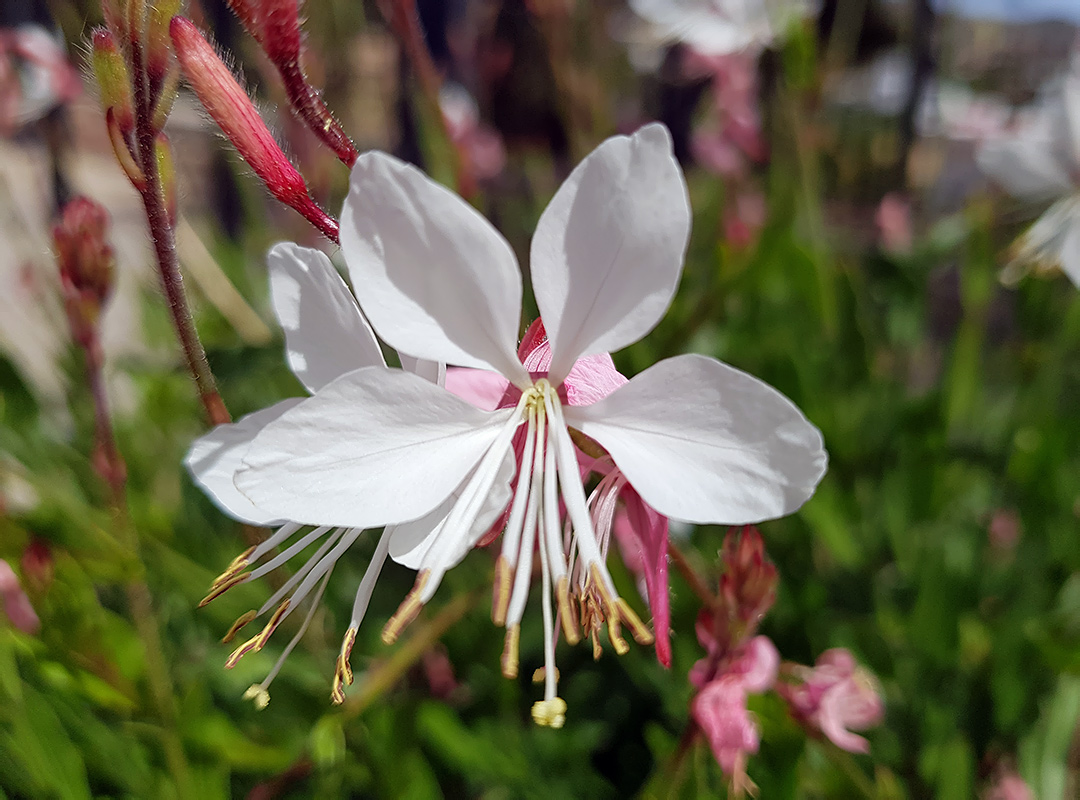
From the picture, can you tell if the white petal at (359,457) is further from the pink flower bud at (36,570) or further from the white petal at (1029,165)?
the white petal at (1029,165)

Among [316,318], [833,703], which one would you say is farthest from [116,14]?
[833,703]

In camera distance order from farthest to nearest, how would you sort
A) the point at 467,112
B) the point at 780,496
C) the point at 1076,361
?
1. the point at 467,112
2. the point at 1076,361
3. the point at 780,496

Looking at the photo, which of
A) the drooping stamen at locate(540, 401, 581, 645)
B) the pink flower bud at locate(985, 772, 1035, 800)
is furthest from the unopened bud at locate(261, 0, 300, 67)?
the pink flower bud at locate(985, 772, 1035, 800)

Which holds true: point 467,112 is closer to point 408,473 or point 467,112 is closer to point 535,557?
point 535,557

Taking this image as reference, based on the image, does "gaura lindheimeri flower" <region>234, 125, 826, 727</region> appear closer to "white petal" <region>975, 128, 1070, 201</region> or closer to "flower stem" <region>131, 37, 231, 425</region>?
"flower stem" <region>131, 37, 231, 425</region>

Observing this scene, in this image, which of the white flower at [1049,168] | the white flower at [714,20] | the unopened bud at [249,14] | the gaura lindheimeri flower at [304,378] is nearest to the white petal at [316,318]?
the gaura lindheimeri flower at [304,378]

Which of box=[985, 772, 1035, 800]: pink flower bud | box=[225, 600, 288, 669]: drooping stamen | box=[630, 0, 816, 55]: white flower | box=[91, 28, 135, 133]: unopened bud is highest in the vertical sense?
box=[91, 28, 135, 133]: unopened bud

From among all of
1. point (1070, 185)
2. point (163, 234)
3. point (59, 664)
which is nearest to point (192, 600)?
point (59, 664)
